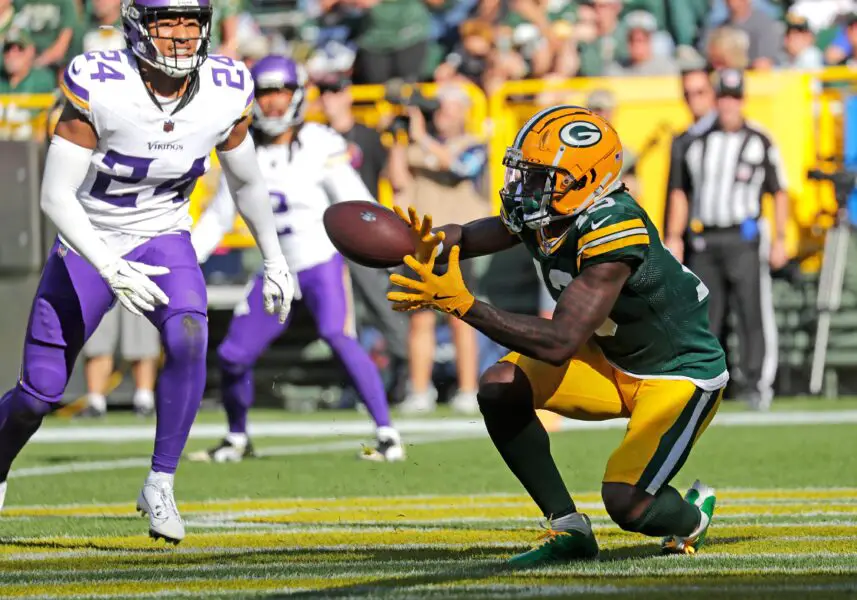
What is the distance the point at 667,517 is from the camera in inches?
180

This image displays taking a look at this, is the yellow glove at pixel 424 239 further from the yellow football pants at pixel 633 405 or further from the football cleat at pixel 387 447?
the football cleat at pixel 387 447

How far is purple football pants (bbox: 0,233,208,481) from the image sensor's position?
206 inches

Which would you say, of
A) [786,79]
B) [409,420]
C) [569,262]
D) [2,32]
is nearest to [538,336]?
[569,262]

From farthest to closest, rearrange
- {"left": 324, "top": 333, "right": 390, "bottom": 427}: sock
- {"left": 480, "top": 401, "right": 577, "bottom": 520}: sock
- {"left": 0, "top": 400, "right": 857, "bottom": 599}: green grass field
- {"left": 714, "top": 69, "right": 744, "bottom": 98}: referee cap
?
{"left": 714, "top": 69, "right": 744, "bottom": 98}: referee cap, {"left": 324, "top": 333, "right": 390, "bottom": 427}: sock, {"left": 480, "top": 401, "right": 577, "bottom": 520}: sock, {"left": 0, "top": 400, "right": 857, "bottom": 599}: green grass field

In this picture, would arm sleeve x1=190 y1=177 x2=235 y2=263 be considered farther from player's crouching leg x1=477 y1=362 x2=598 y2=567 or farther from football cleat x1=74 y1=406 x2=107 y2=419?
player's crouching leg x1=477 y1=362 x2=598 y2=567

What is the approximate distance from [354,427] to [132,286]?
17.7 ft

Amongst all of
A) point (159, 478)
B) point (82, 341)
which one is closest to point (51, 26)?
point (82, 341)

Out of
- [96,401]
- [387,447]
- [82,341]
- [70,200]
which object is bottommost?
[96,401]

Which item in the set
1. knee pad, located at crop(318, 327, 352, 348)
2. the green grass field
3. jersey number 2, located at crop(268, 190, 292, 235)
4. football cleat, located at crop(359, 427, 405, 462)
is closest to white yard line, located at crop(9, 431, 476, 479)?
the green grass field

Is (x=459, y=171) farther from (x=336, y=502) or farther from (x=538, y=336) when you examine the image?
(x=538, y=336)

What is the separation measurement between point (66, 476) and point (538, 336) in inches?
165

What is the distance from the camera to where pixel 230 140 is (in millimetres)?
5492

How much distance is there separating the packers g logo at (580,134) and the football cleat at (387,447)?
3805 millimetres

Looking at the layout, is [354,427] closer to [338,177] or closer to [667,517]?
[338,177]
